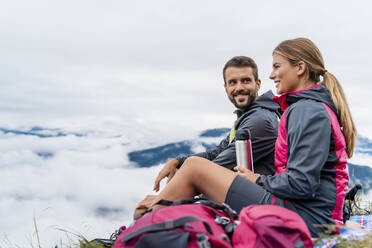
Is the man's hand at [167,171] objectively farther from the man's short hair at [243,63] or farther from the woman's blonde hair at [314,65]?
the woman's blonde hair at [314,65]

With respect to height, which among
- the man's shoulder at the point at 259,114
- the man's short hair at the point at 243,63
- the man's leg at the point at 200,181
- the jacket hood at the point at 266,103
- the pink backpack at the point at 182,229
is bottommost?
the pink backpack at the point at 182,229

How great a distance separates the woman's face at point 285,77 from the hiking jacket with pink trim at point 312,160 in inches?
6.5

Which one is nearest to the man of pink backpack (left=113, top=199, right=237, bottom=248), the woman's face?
the woman's face

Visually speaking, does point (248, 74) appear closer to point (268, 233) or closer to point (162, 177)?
point (162, 177)

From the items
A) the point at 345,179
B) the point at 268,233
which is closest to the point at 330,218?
the point at 345,179

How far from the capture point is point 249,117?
472 cm

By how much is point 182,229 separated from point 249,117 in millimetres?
2016

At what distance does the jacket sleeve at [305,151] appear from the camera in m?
3.49

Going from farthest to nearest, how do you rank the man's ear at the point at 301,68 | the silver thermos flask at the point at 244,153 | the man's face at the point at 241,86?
the man's face at the point at 241,86 → the silver thermos flask at the point at 244,153 → the man's ear at the point at 301,68

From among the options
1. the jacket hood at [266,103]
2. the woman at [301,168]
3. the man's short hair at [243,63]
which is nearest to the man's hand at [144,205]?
the woman at [301,168]

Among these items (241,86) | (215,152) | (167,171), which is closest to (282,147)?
(241,86)

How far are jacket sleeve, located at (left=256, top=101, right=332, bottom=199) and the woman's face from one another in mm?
497

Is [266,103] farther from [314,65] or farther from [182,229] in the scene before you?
[182,229]

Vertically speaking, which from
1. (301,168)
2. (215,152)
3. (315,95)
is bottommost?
(215,152)
